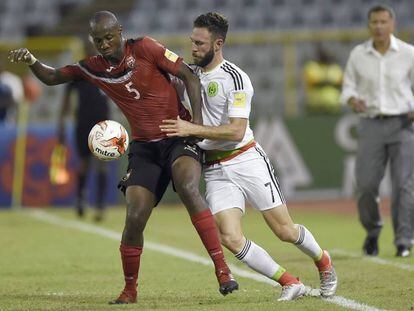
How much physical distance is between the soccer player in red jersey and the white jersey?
0.52ft

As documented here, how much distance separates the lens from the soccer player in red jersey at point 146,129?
25.9 feet

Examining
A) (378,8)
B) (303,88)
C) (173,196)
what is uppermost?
(378,8)

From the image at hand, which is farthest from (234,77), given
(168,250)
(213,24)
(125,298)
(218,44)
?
(168,250)

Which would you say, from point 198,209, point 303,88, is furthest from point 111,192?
point 198,209

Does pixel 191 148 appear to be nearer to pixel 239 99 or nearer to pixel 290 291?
pixel 239 99

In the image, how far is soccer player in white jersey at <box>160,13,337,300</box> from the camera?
7.89 m

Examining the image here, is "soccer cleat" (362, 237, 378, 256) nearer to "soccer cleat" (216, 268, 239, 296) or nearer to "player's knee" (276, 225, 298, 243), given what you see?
"player's knee" (276, 225, 298, 243)

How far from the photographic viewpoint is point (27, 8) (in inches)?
947

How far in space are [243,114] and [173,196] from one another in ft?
35.5

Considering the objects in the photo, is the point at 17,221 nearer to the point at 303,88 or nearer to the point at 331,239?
the point at 331,239

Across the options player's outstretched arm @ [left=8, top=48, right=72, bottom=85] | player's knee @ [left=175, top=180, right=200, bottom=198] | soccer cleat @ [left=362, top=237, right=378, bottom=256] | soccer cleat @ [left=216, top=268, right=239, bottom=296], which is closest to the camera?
soccer cleat @ [left=216, top=268, right=239, bottom=296]

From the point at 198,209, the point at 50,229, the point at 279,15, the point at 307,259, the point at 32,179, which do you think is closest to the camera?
the point at 198,209

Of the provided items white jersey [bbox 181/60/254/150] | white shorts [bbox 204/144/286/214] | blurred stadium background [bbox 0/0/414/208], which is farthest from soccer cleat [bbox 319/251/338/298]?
blurred stadium background [bbox 0/0/414/208]

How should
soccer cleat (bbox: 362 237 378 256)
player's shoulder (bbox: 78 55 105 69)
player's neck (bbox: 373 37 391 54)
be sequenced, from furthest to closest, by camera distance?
1. soccer cleat (bbox: 362 237 378 256)
2. player's neck (bbox: 373 37 391 54)
3. player's shoulder (bbox: 78 55 105 69)
